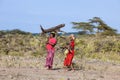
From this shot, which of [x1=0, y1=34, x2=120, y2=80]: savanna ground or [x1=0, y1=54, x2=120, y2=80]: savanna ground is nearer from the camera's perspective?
[x1=0, y1=54, x2=120, y2=80]: savanna ground

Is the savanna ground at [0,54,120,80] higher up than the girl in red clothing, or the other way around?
the girl in red clothing

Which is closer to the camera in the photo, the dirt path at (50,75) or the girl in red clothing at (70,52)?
the dirt path at (50,75)

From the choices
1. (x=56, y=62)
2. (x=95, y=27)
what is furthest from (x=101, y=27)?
(x=56, y=62)

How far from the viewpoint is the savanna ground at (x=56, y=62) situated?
18.2m

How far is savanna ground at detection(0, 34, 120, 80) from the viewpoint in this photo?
59.8ft

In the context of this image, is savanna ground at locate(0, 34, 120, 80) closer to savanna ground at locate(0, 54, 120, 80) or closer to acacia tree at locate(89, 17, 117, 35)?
savanna ground at locate(0, 54, 120, 80)

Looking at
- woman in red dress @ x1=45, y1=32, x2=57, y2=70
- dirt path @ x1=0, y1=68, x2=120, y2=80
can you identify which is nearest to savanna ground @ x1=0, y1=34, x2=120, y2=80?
dirt path @ x1=0, y1=68, x2=120, y2=80

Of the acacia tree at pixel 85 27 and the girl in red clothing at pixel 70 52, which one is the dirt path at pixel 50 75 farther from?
the acacia tree at pixel 85 27

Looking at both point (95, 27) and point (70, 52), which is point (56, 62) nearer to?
point (70, 52)

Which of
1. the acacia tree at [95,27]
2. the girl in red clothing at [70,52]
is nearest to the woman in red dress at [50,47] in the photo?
the girl in red clothing at [70,52]

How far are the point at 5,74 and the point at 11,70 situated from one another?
155 cm

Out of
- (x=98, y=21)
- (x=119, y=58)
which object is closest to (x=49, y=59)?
(x=119, y=58)

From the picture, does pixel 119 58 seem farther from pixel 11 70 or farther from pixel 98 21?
pixel 98 21

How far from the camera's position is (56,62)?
79.3ft
